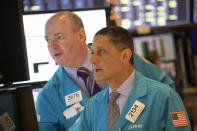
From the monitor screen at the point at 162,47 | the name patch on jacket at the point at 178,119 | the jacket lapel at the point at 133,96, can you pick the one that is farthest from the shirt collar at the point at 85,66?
the monitor screen at the point at 162,47

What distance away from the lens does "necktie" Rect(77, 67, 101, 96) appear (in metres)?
2.54

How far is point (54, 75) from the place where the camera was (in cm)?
258

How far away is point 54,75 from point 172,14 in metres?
2.94

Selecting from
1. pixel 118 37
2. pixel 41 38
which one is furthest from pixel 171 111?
pixel 41 38

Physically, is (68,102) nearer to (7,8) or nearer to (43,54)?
(43,54)

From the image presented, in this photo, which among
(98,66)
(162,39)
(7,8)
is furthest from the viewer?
(162,39)

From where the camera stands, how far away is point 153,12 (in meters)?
5.10

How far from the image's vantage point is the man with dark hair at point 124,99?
6.57ft

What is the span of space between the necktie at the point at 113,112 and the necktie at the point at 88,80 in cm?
39

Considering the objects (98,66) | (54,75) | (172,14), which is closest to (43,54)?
(54,75)

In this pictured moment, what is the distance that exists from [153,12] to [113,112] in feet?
10.5

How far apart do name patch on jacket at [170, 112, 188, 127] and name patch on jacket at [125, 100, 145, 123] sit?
0.18 metres

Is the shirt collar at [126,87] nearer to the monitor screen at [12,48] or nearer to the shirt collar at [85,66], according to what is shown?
the shirt collar at [85,66]

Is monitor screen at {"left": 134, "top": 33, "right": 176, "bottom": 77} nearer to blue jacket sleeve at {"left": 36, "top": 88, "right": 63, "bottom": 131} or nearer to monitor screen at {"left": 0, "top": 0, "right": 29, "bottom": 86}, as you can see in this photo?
blue jacket sleeve at {"left": 36, "top": 88, "right": 63, "bottom": 131}
